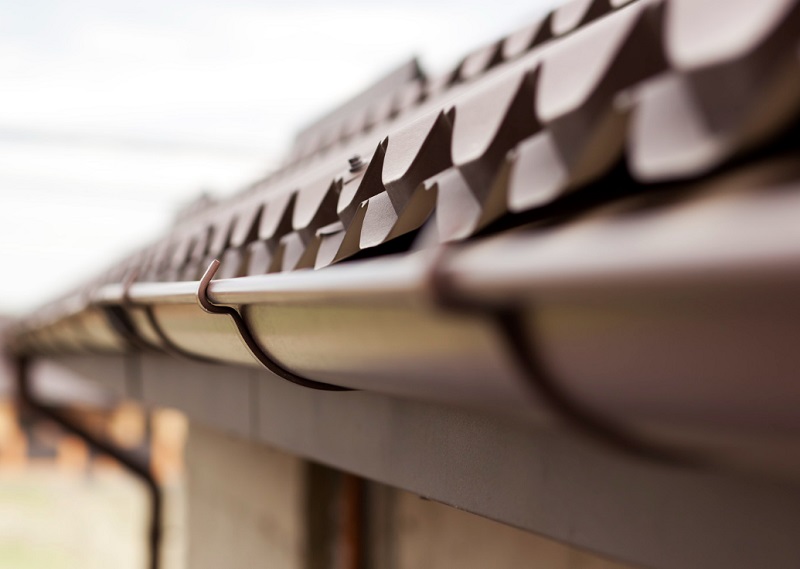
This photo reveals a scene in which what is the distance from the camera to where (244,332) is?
3.81ft

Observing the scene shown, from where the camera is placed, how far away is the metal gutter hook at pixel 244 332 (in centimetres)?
116

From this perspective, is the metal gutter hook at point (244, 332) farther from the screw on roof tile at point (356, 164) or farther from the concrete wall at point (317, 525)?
the concrete wall at point (317, 525)

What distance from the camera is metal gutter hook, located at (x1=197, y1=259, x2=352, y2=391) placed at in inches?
45.6

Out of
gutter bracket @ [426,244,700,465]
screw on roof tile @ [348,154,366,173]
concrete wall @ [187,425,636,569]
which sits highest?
screw on roof tile @ [348,154,366,173]

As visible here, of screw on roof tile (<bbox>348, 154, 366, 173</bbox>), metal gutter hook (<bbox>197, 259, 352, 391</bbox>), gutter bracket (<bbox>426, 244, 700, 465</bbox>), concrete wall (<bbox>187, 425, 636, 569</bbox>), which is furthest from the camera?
concrete wall (<bbox>187, 425, 636, 569</bbox>)

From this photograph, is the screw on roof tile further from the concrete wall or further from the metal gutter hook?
the concrete wall

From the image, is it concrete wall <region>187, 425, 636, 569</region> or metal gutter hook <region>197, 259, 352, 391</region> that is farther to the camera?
concrete wall <region>187, 425, 636, 569</region>

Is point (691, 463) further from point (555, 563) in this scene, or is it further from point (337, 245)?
point (555, 563)

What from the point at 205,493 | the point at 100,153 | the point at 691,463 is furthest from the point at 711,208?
the point at 100,153

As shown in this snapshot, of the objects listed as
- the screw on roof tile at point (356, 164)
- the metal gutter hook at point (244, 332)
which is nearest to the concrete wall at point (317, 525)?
the metal gutter hook at point (244, 332)

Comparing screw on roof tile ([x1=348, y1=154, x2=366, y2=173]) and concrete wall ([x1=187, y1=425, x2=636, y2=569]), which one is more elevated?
screw on roof tile ([x1=348, y1=154, x2=366, y2=173])

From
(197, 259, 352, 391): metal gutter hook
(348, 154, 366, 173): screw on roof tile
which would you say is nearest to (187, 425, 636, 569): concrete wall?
(197, 259, 352, 391): metal gutter hook

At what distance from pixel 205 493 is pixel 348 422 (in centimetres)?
204

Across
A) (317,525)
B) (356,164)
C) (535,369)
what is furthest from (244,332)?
(317,525)
